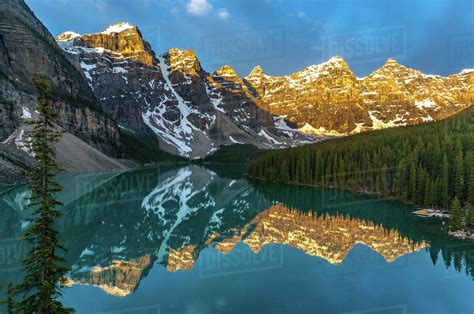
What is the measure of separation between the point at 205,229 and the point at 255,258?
19.1 meters

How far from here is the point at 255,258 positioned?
4222 centimetres

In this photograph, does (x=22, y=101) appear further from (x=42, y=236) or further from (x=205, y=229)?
(x=42, y=236)

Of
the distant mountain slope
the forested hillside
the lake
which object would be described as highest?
the distant mountain slope

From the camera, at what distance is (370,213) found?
69.9 meters

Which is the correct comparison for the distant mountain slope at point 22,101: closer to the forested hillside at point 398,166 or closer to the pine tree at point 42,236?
the forested hillside at point 398,166

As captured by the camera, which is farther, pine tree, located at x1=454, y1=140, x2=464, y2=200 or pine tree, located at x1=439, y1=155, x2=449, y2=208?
pine tree, located at x1=454, y1=140, x2=464, y2=200

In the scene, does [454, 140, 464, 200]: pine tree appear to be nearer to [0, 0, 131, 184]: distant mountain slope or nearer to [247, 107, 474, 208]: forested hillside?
[247, 107, 474, 208]: forested hillside

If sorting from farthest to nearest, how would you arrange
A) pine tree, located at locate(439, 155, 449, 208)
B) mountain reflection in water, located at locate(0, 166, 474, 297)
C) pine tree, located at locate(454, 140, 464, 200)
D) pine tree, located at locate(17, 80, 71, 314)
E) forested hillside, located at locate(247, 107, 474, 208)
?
forested hillside, located at locate(247, 107, 474, 208) → pine tree, located at locate(454, 140, 464, 200) → pine tree, located at locate(439, 155, 449, 208) → mountain reflection in water, located at locate(0, 166, 474, 297) → pine tree, located at locate(17, 80, 71, 314)

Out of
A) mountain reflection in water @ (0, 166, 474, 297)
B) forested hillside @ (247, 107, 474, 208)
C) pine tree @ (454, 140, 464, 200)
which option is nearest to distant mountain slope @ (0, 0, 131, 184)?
mountain reflection in water @ (0, 166, 474, 297)

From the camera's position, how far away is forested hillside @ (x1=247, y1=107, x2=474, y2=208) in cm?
7138

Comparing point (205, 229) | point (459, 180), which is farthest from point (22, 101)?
point (459, 180)

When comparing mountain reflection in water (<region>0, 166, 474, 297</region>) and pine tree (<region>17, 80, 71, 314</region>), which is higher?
pine tree (<region>17, 80, 71, 314</region>)

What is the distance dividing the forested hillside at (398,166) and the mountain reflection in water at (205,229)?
5969 millimetres

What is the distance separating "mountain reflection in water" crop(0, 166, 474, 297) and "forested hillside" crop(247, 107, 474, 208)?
19.6 ft
